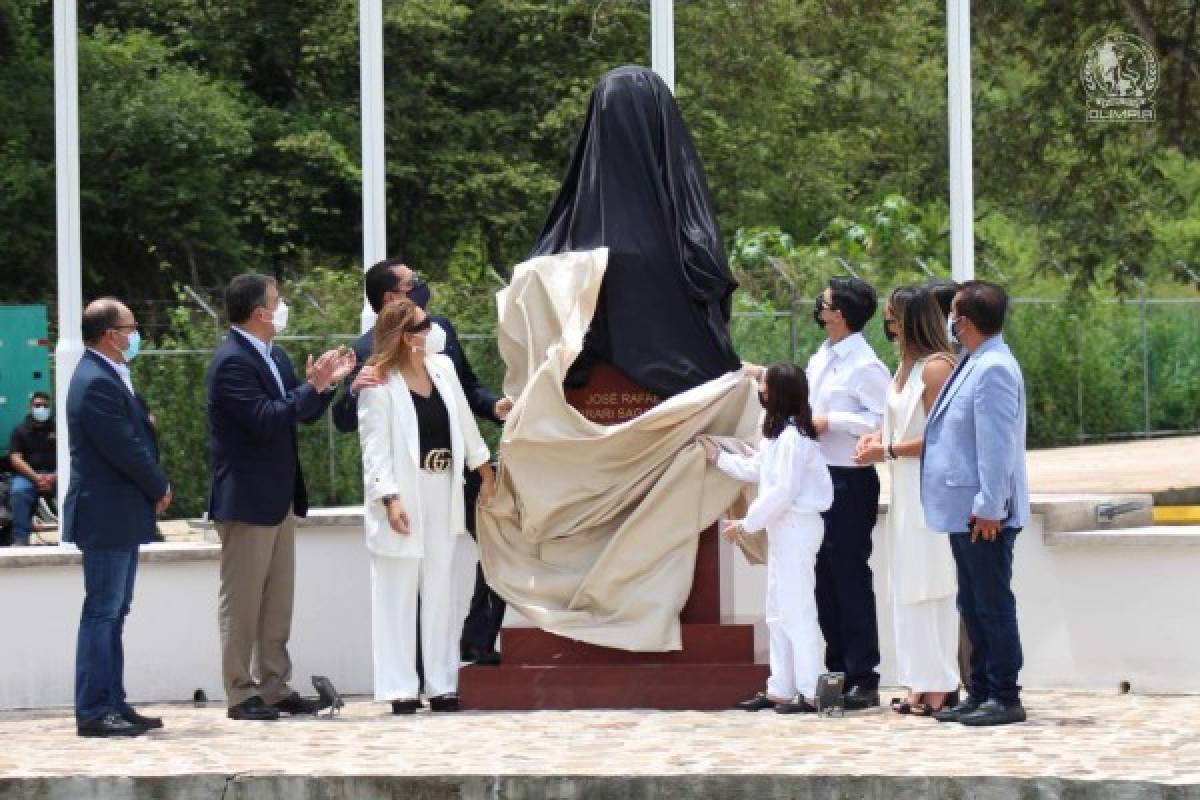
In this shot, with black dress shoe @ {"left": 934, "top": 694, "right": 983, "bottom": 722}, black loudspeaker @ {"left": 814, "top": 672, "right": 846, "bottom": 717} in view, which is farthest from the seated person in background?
black dress shoe @ {"left": 934, "top": 694, "right": 983, "bottom": 722}

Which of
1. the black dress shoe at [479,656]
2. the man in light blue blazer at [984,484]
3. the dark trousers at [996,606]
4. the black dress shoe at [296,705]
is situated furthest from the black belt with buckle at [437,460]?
the dark trousers at [996,606]

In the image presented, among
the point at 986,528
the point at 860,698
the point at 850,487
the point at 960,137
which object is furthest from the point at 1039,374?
the point at 986,528

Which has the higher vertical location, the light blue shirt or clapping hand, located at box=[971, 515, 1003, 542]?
the light blue shirt

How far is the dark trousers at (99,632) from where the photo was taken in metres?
10.4

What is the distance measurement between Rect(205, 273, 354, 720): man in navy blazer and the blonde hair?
14cm

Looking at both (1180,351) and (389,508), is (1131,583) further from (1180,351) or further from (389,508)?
(1180,351)

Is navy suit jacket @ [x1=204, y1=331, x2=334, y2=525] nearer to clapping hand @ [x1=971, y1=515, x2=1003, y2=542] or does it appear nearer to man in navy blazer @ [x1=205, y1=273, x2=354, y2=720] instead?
man in navy blazer @ [x1=205, y1=273, x2=354, y2=720]

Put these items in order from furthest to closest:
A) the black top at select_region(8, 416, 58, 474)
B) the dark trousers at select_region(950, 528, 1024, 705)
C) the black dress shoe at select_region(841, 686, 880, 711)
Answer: the black top at select_region(8, 416, 58, 474) < the black dress shoe at select_region(841, 686, 880, 711) < the dark trousers at select_region(950, 528, 1024, 705)

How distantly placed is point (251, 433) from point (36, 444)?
6.80 meters

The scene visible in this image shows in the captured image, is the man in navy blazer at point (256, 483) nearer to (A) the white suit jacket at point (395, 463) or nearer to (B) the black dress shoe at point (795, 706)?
(A) the white suit jacket at point (395, 463)

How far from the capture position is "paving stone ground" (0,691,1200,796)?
8.85 m

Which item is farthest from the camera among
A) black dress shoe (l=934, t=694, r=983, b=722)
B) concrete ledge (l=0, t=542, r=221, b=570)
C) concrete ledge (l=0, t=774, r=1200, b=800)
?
concrete ledge (l=0, t=542, r=221, b=570)

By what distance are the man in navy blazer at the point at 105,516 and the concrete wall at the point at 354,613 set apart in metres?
1.26

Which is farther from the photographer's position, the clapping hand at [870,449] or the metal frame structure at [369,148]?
the metal frame structure at [369,148]
